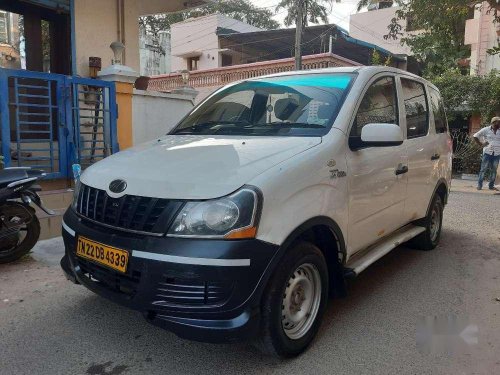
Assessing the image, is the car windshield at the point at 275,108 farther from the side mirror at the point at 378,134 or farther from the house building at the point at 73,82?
the house building at the point at 73,82

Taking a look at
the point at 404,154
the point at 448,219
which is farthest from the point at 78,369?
the point at 448,219

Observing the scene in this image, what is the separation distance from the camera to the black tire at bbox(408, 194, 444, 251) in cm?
476

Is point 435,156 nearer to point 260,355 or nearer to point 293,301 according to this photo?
point 293,301

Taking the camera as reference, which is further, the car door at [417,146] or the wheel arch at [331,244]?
the car door at [417,146]

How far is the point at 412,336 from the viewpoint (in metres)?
3.05

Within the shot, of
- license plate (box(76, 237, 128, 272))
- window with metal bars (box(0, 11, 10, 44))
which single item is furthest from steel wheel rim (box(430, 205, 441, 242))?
window with metal bars (box(0, 11, 10, 44))

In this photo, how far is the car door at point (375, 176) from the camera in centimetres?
314

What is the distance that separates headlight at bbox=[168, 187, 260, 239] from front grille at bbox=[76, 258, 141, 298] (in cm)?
36

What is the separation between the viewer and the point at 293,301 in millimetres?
2727

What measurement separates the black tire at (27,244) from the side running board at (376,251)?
→ 3103 millimetres

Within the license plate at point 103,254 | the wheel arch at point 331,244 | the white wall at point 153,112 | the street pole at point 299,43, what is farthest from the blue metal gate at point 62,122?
the street pole at point 299,43

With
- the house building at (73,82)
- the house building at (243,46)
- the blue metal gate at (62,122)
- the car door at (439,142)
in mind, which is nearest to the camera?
the car door at (439,142)

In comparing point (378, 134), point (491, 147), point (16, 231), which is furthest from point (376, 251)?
point (491, 147)

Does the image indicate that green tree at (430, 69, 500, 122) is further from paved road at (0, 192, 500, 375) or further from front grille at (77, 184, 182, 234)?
front grille at (77, 184, 182, 234)
